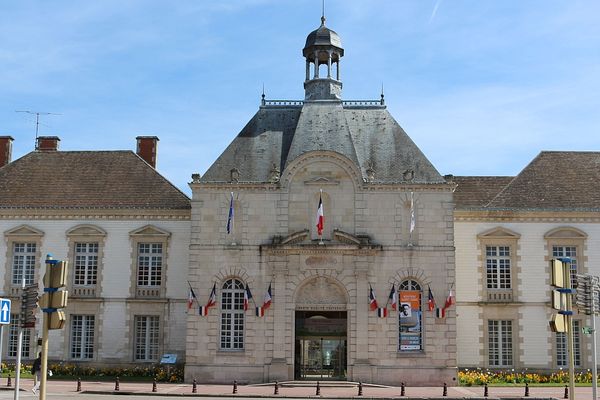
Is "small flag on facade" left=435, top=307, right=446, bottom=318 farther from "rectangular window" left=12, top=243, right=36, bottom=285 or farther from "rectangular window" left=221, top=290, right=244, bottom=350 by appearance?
"rectangular window" left=12, top=243, right=36, bottom=285

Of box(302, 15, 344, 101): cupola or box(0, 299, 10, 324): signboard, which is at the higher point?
box(302, 15, 344, 101): cupola

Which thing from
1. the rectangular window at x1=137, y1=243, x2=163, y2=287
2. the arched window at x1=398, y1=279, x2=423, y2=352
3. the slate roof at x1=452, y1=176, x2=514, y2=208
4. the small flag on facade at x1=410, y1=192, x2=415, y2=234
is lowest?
the arched window at x1=398, y1=279, x2=423, y2=352

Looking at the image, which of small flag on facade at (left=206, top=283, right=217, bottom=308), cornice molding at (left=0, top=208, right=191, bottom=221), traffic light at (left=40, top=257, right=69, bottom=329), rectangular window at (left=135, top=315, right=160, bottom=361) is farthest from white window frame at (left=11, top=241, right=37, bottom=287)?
traffic light at (left=40, top=257, right=69, bottom=329)

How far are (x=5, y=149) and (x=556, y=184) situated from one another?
29.2 metres

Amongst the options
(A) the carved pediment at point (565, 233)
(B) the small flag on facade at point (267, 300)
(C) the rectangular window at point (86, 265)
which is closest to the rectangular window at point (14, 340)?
(C) the rectangular window at point (86, 265)

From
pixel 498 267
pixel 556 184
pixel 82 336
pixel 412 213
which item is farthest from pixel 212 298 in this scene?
pixel 556 184

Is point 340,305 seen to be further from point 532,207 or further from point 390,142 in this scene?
point 532,207

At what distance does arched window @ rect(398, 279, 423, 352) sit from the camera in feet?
112

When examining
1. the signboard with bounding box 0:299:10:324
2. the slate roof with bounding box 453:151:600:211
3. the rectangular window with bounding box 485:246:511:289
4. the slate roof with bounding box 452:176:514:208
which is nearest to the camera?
the signboard with bounding box 0:299:10:324

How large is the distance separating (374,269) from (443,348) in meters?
4.46

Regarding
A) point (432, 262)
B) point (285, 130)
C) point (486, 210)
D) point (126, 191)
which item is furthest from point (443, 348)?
point (126, 191)

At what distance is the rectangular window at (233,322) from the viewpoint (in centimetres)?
3456

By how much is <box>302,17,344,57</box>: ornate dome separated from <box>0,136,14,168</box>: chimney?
680 inches

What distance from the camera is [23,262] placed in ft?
127
